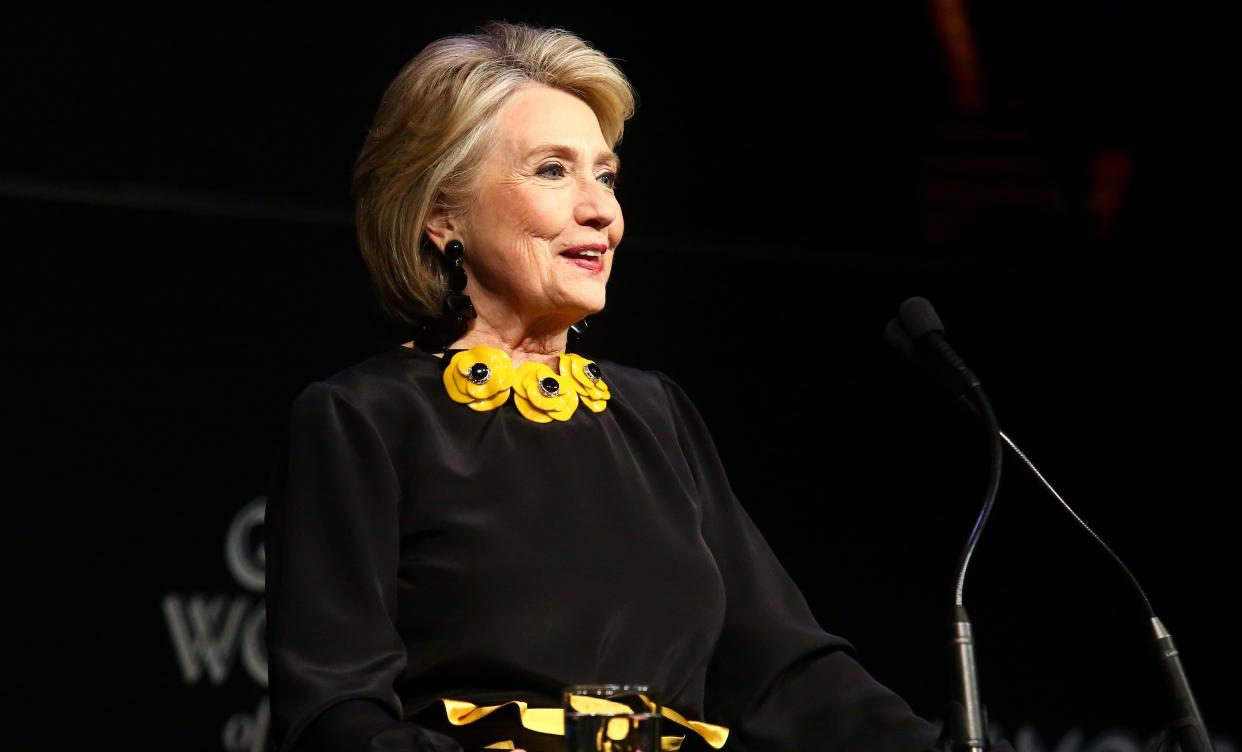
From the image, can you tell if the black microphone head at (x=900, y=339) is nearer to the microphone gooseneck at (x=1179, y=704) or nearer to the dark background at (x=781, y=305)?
the microphone gooseneck at (x=1179, y=704)

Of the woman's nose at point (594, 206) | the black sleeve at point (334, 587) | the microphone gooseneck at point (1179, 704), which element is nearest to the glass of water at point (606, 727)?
the black sleeve at point (334, 587)

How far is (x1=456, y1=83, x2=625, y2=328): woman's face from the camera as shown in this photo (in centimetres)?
204

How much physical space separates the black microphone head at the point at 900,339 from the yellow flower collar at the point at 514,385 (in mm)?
477

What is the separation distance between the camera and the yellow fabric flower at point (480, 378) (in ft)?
6.61

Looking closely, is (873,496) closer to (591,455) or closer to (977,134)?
(977,134)

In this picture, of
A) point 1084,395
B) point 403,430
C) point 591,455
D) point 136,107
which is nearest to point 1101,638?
point 1084,395

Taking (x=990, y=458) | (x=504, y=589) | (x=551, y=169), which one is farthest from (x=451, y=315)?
(x=990, y=458)

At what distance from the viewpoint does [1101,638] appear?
3.55 metres

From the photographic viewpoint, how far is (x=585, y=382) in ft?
6.91

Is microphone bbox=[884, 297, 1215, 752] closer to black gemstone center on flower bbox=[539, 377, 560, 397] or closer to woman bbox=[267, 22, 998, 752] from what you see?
woman bbox=[267, 22, 998, 752]

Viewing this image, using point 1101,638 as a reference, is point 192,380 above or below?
above

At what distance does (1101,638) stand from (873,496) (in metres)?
0.64

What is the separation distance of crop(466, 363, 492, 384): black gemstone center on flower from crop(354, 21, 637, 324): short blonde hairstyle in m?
0.12

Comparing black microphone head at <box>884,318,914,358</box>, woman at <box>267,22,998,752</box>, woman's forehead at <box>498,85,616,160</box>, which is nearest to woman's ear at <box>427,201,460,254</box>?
woman at <box>267,22,998,752</box>
